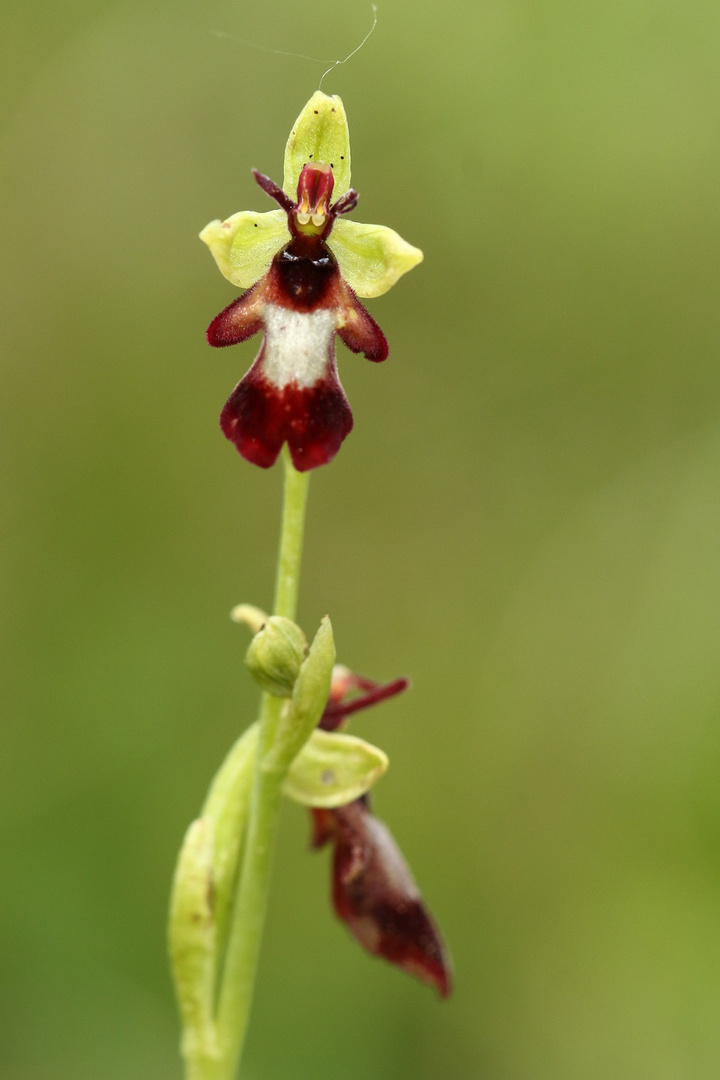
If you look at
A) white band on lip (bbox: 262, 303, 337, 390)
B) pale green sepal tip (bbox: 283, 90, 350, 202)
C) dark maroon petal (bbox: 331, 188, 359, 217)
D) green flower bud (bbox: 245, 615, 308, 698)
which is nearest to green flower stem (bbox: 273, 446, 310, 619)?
green flower bud (bbox: 245, 615, 308, 698)

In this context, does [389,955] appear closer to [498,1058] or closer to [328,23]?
[498,1058]

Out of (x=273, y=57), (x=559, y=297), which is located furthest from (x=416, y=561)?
(x=273, y=57)

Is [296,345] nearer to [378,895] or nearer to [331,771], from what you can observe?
[331,771]

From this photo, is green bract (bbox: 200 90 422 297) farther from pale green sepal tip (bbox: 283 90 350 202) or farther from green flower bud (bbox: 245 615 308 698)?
green flower bud (bbox: 245 615 308 698)

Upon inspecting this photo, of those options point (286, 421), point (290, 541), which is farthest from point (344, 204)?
point (290, 541)

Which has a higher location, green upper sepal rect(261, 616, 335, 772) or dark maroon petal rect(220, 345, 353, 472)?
dark maroon petal rect(220, 345, 353, 472)

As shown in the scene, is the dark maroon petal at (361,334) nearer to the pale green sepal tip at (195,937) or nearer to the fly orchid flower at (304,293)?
the fly orchid flower at (304,293)
